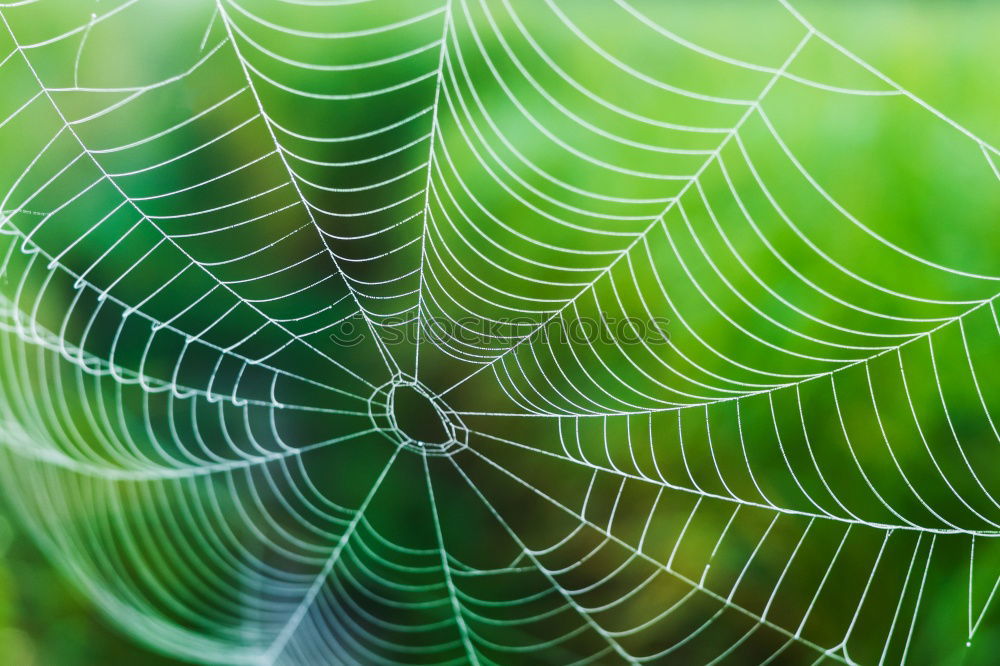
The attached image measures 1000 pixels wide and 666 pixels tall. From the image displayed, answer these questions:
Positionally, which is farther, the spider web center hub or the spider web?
the spider web center hub

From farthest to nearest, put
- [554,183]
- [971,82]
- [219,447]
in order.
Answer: [219,447] < [554,183] < [971,82]

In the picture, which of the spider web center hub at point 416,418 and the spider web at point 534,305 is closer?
the spider web at point 534,305

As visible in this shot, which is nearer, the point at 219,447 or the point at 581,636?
the point at 581,636

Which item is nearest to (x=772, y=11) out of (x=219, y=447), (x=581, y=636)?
(x=581, y=636)

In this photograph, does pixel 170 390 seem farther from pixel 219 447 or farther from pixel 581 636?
pixel 581 636

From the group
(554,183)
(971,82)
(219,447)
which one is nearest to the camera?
(971,82)
